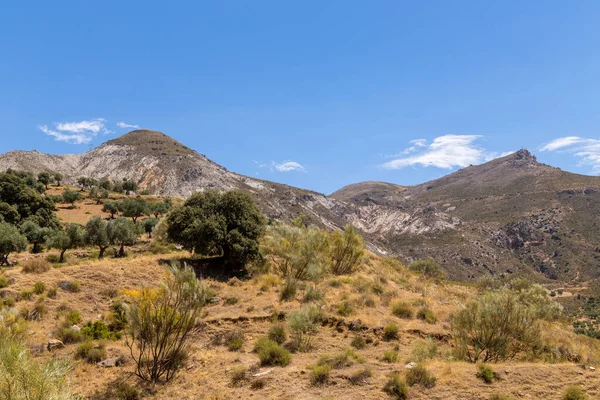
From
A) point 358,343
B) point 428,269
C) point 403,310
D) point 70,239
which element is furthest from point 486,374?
point 428,269

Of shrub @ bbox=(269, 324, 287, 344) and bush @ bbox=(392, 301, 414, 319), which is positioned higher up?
bush @ bbox=(392, 301, 414, 319)

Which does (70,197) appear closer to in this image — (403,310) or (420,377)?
(403,310)

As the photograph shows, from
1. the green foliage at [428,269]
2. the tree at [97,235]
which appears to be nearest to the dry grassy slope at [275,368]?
the tree at [97,235]

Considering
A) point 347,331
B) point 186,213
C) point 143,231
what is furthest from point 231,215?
point 143,231

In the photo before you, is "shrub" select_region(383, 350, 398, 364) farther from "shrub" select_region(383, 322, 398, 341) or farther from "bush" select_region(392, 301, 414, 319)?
"bush" select_region(392, 301, 414, 319)

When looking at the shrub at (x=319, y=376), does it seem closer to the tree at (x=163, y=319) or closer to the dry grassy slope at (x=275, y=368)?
the dry grassy slope at (x=275, y=368)

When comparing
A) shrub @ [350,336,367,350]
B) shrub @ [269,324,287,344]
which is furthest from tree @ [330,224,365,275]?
shrub @ [269,324,287,344]

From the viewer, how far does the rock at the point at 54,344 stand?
13.4 meters

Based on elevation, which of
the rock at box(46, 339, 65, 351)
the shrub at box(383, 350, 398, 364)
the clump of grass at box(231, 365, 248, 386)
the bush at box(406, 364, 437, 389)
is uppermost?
the bush at box(406, 364, 437, 389)

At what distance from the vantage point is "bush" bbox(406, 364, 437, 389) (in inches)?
407

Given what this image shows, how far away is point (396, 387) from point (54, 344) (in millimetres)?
13014

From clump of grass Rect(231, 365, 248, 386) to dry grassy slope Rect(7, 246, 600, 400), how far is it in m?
0.24

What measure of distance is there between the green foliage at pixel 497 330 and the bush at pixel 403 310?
4637 millimetres

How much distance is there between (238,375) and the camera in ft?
39.8
